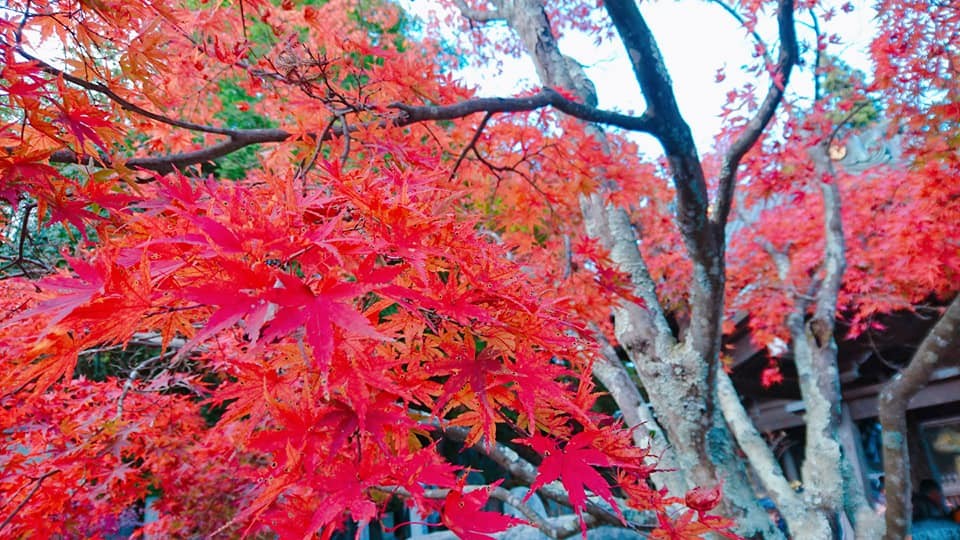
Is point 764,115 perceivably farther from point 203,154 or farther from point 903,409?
point 203,154

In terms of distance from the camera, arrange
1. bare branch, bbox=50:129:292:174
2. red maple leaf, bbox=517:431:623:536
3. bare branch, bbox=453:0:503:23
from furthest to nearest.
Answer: bare branch, bbox=453:0:503:23 → bare branch, bbox=50:129:292:174 → red maple leaf, bbox=517:431:623:536

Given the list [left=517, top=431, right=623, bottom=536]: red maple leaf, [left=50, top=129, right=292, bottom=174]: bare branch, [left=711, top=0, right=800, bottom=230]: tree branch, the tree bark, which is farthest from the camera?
the tree bark

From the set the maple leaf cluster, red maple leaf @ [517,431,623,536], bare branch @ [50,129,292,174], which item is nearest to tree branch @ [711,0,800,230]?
the maple leaf cluster

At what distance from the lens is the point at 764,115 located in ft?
9.13

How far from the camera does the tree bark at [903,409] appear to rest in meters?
3.00

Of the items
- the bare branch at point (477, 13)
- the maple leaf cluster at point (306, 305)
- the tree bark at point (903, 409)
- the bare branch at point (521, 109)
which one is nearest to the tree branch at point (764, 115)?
the bare branch at point (521, 109)

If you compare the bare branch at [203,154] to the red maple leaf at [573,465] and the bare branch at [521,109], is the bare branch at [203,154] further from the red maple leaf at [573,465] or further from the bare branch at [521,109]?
the red maple leaf at [573,465]

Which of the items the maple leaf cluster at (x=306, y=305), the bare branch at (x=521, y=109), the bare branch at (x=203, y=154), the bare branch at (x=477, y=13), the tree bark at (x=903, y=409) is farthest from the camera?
the bare branch at (x=477, y=13)

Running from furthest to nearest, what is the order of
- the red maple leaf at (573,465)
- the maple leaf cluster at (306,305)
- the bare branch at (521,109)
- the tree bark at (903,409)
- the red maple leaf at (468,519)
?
the tree bark at (903,409) < the bare branch at (521,109) < the red maple leaf at (573,465) < the red maple leaf at (468,519) < the maple leaf cluster at (306,305)

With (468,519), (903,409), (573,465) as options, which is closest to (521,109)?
(573,465)

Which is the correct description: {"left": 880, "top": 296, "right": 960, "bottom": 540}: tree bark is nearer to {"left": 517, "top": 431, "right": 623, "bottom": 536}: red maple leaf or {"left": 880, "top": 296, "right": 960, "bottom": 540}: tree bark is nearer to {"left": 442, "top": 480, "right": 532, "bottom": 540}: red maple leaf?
{"left": 517, "top": 431, "right": 623, "bottom": 536}: red maple leaf

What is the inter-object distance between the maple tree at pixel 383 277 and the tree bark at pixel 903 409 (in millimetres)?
78

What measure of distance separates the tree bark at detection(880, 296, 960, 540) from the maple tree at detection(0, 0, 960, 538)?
0.08 metres

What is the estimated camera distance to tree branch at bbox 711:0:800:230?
275 cm
